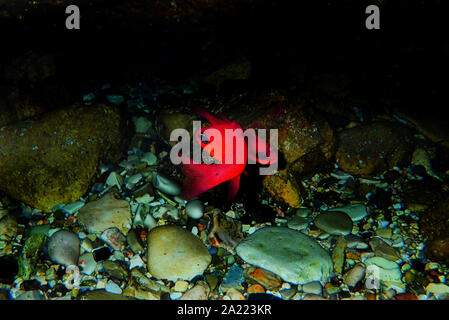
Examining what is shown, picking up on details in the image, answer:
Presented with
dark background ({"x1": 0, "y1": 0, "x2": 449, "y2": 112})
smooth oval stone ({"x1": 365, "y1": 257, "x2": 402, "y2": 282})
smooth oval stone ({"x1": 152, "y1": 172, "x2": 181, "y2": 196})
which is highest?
dark background ({"x1": 0, "y1": 0, "x2": 449, "y2": 112})

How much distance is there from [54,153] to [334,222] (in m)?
2.90

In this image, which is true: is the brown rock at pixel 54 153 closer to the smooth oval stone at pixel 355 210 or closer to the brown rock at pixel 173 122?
the brown rock at pixel 173 122

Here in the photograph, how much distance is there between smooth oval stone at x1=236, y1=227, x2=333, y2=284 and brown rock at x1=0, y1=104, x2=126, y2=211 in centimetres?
184

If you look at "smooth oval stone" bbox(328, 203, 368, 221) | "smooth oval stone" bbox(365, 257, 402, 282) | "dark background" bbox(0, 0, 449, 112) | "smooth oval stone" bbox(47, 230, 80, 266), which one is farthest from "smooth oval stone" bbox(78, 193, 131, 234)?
"smooth oval stone" bbox(365, 257, 402, 282)

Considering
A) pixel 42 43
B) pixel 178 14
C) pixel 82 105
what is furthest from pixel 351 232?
pixel 42 43

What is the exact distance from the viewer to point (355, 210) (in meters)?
2.87

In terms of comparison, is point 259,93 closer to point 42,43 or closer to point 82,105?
point 82,105

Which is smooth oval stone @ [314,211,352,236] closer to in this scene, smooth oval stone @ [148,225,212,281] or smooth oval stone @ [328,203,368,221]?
smooth oval stone @ [328,203,368,221]

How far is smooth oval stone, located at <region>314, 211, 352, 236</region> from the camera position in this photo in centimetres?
269

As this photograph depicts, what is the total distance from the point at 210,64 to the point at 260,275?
3063 millimetres

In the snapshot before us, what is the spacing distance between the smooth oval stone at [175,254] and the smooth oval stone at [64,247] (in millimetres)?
645

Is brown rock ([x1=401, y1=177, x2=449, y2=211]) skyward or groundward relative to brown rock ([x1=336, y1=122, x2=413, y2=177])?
groundward

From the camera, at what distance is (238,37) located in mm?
4008

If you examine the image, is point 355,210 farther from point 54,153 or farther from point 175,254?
point 54,153
